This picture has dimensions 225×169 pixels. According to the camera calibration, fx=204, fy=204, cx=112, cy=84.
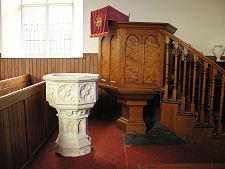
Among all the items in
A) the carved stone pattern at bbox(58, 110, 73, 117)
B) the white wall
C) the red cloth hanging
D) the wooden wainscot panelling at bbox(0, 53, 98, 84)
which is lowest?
the carved stone pattern at bbox(58, 110, 73, 117)

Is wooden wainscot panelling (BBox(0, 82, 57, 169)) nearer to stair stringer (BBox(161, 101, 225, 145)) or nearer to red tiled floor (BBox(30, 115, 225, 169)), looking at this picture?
red tiled floor (BBox(30, 115, 225, 169))

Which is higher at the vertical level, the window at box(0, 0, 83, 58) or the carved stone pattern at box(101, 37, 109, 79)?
the window at box(0, 0, 83, 58)

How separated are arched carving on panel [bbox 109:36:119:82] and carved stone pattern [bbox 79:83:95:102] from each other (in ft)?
2.36

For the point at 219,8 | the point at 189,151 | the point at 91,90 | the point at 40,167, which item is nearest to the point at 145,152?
the point at 189,151

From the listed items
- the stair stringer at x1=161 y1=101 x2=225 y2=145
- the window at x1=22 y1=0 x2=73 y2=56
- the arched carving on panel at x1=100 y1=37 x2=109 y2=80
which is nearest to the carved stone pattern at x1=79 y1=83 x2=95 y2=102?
the arched carving on panel at x1=100 y1=37 x2=109 y2=80

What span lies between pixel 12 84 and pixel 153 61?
112 inches

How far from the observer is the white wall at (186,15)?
4.84 m

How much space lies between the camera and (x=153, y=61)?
3266 millimetres

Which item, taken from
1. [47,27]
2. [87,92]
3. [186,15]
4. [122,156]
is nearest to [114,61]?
[87,92]

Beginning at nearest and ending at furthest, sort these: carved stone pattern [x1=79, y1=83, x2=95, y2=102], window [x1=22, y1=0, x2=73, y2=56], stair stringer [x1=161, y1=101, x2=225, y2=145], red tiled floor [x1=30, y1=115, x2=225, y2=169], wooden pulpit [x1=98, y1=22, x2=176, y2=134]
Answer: red tiled floor [x1=30, y1=115, x2=225, y2=169] → carved stone pattern [x1=79, y1=83, x2=95, y2=102] → stair stringer [x1=161, y1=101, x2=225, y2=145] → wooden pulpit [x1=98, y1=22, x2=176, y2=134] → window [x1=22, y1=0, x2=73, y2=56]

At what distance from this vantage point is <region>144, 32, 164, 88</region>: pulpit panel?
3234mm

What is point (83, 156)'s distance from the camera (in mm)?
2740

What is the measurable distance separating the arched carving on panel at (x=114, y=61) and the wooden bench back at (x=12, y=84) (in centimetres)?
203

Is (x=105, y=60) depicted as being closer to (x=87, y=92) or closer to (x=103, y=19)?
(x=103, y=19)
